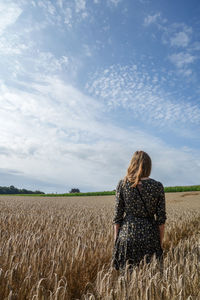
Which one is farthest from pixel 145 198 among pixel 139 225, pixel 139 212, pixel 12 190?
pixel 12 190

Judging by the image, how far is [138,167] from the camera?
309 centimetres

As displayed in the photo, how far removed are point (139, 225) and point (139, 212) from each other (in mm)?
138

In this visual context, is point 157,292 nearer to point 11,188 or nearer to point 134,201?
point 134,201

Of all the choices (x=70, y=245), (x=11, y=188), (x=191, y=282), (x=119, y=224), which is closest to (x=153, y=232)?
(x=119, y=224)

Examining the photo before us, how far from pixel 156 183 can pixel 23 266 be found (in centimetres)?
158

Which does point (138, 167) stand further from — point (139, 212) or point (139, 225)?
point (139, 225)

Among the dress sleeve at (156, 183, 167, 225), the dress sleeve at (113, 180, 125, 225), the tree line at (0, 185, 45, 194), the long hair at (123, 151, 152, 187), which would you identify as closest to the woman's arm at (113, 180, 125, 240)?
the dress sleeve at (113, 180, 125, 225)

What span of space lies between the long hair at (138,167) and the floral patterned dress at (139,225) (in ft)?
0.24

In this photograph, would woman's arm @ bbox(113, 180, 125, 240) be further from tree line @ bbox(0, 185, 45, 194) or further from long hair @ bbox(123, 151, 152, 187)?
tree line @ bbox(0, 185, 45, 194)

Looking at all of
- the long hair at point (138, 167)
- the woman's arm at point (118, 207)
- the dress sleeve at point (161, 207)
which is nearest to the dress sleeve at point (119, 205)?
the woman's arm at point (118, 207)

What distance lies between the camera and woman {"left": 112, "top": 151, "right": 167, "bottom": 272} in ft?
10.1

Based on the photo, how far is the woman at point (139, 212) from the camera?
10.1 feet

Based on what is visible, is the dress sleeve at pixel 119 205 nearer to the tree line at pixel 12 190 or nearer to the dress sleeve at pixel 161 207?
the dress sleeve at pixel 161 207

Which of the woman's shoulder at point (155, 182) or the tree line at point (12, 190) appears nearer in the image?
the woman's shoulder at point (155, 182)
